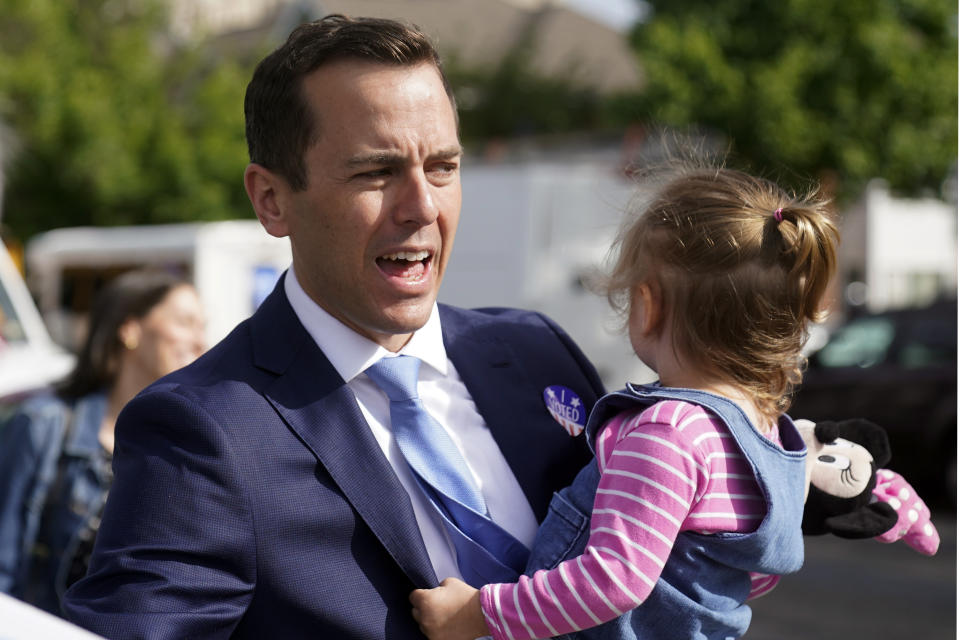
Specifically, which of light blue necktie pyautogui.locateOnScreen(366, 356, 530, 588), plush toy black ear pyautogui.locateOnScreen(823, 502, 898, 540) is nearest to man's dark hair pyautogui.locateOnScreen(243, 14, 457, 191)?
light blue necktie pyautogui.locateOnScreen(366, 356, 530, 588)

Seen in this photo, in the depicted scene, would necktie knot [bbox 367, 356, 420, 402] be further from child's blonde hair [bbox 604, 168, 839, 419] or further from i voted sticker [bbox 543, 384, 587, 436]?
child's blonde hair [bbox 604, 168, 839, 419]

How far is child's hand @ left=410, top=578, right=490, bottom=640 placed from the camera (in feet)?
6.59

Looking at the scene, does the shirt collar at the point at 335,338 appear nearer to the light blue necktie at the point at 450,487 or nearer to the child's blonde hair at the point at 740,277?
the light blue necktie at the point at 450,487

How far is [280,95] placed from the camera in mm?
2195

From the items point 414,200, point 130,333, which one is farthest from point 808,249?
point 130,333

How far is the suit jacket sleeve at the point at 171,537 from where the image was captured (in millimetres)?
1810

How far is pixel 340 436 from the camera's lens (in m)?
2.08

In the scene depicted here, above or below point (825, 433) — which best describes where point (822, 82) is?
below

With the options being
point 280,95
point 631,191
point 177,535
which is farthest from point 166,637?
point 631,191

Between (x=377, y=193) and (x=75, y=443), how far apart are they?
228 centimetres

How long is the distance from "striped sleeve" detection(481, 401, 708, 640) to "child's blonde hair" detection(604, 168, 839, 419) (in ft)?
0.78

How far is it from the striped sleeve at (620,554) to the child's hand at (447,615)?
22 mm

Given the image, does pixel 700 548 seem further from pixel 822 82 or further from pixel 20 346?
pixel 822 82

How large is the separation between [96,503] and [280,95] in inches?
82.9
